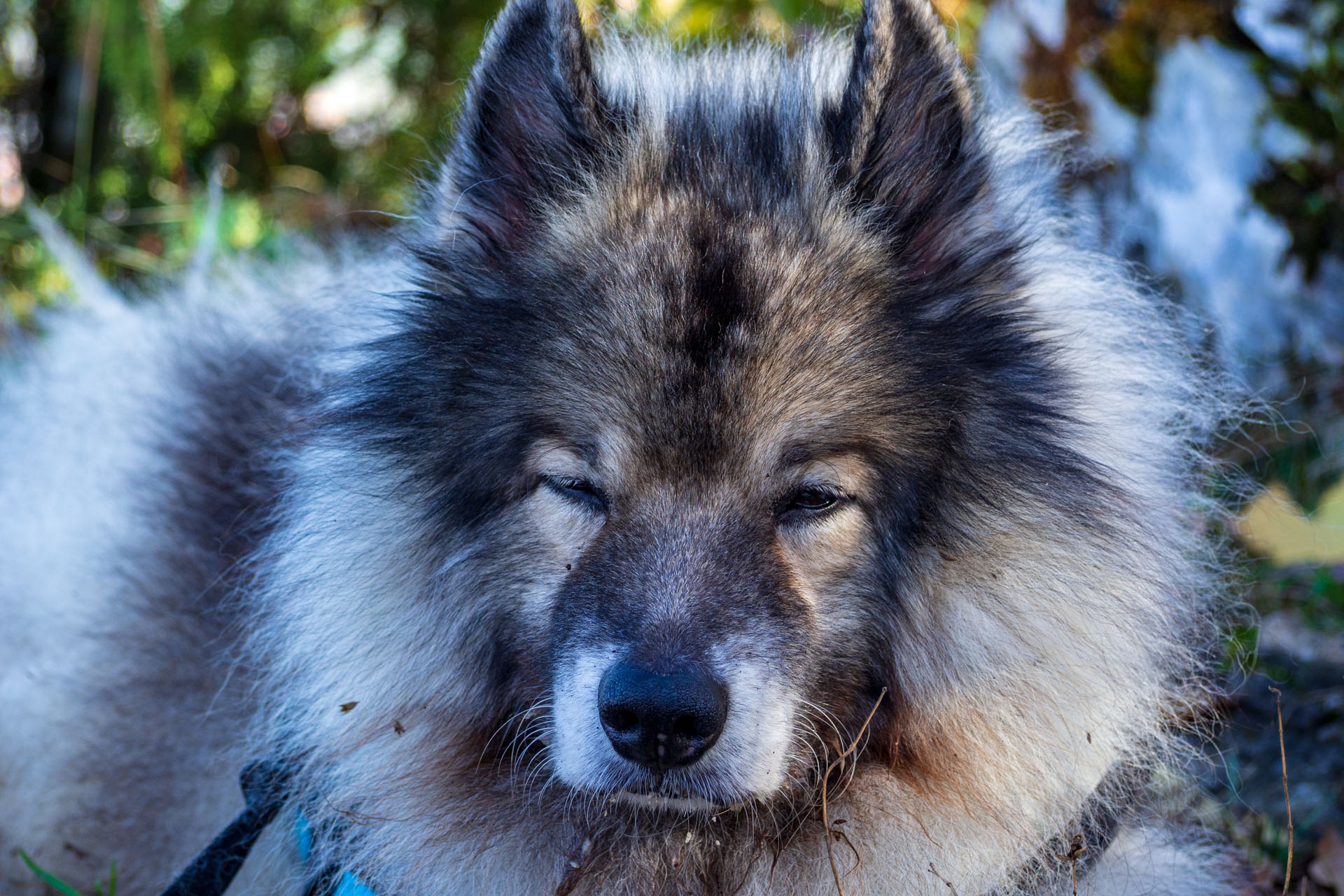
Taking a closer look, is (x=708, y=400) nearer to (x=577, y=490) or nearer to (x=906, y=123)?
(x=577, y=490)

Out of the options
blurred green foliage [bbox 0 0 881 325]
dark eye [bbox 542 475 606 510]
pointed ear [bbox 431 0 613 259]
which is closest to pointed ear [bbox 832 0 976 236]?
pointed ear [bbox 431 0 613 259]

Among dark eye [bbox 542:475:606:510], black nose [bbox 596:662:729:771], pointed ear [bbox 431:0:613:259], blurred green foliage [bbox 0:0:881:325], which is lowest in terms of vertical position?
blurred green foliage [bbox 0:0:881:325]

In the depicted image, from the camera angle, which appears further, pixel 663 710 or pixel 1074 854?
pixel 1074 854

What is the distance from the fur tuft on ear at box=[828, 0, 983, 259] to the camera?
86.7 inches

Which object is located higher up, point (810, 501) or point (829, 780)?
point (810, 501)

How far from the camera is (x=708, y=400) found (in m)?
2.12

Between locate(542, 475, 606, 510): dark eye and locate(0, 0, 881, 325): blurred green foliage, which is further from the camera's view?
locate(0, 0, 881, 325): blurred green foliage

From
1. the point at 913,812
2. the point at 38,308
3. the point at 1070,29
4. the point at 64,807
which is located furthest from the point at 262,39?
the point at 913,812

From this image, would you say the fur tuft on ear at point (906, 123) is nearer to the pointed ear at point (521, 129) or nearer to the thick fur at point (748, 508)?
the thick fur at point (748, 508)

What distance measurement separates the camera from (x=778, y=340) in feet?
7.04

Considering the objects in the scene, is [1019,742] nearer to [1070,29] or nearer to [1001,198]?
[1001,198]

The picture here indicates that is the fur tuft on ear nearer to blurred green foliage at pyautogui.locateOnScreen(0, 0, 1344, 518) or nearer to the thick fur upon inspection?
the thick fur

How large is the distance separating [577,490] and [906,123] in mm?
991

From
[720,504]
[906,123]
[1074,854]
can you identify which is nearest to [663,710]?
[720,504]
